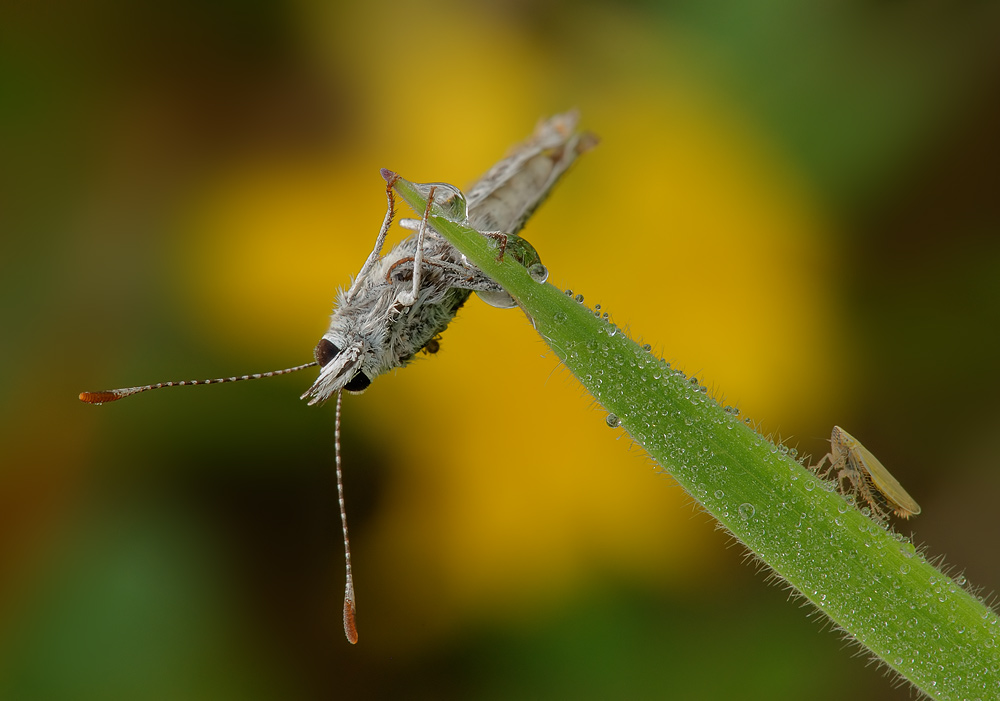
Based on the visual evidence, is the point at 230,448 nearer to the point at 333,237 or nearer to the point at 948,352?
the point at 333,237

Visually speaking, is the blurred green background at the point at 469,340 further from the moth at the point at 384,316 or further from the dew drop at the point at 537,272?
the dew drop at the point at 537,272

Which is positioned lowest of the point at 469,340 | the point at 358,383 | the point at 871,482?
the point at 871,482

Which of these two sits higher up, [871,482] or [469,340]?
[469,340]

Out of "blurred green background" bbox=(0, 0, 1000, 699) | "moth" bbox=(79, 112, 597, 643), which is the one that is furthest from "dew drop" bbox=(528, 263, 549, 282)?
"blurred green background" bbox=(0, 0, 1000, 699)

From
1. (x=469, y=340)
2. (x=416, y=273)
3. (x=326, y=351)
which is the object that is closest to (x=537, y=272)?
(x=416, y=273)

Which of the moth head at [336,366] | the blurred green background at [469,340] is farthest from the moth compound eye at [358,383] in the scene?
the blurred green background at [469,340]

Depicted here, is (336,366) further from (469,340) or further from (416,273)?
(469,340)

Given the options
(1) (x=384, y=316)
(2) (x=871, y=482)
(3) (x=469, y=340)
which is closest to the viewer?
(2) (x=871, y=482)

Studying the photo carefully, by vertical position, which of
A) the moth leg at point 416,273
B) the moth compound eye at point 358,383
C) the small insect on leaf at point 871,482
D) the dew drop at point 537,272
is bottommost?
the small insect on leaf at point 871,482

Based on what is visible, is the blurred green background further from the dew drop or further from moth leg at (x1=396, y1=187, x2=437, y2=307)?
the dew drop
